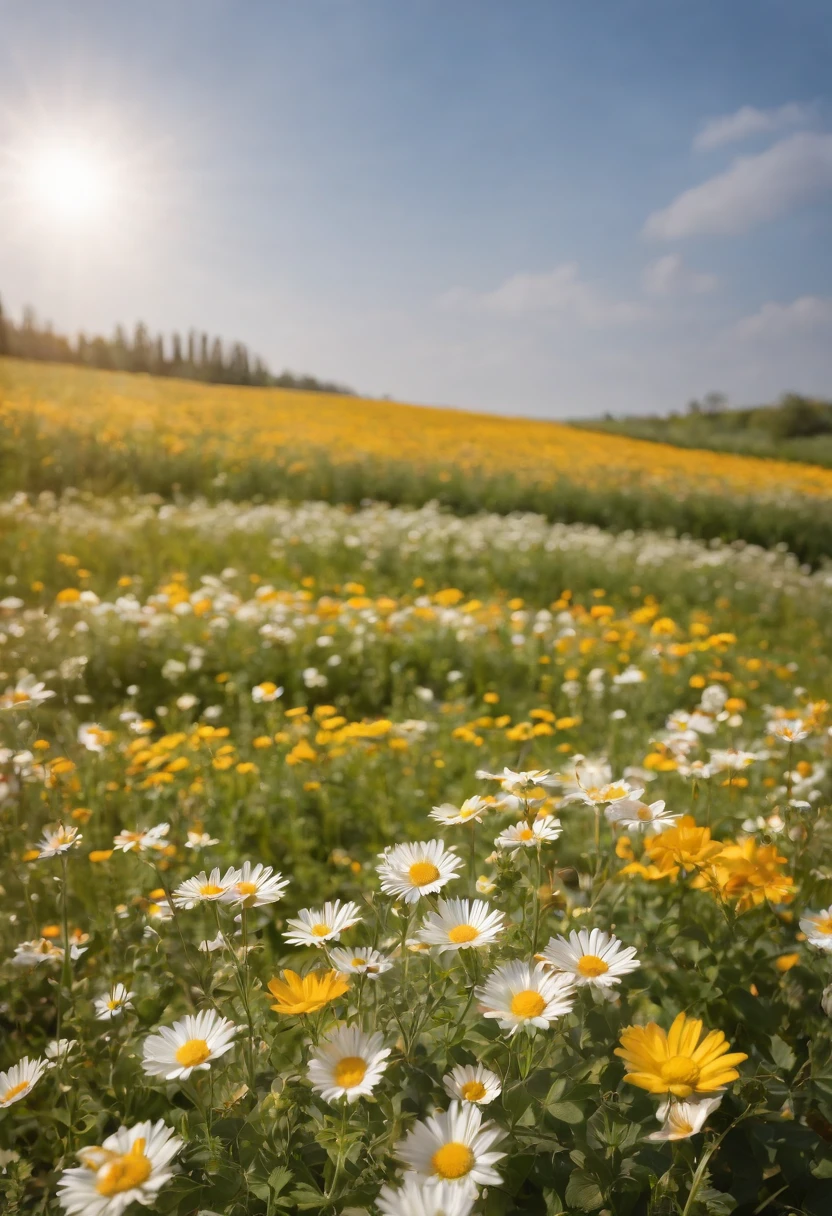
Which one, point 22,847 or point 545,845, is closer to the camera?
point 545,845

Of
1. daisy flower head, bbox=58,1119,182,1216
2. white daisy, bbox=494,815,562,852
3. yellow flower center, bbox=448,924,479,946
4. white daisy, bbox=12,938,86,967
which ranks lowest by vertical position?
white daisy, bbox=12,938,86,967

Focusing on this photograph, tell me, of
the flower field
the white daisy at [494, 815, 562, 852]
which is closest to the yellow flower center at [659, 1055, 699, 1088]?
the white daisy at [494, 815, 562, 852]

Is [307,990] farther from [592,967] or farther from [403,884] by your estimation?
[592,967]

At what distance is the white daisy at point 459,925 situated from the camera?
0.98m

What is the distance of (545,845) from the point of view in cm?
125

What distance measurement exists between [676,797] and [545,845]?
1634mm

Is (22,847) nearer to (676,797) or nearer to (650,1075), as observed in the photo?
(650,1075)

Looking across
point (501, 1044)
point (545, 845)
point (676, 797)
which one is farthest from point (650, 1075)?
point (676, 797)

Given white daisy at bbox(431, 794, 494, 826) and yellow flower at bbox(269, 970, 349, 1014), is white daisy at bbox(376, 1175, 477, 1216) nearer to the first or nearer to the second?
yellow flower at bbox(269, 970, 349, 1014)

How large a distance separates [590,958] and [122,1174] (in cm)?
54

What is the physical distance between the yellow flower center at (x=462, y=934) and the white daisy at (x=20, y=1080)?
0.54 meters

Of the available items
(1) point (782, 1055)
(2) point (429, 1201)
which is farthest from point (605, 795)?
(2) point (429, 1201)

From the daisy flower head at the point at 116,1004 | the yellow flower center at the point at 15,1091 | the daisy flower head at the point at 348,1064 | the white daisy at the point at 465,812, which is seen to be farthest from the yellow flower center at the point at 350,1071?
the daisy flower head at the point at 116,1004

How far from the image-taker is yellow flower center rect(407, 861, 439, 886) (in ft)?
3.48
